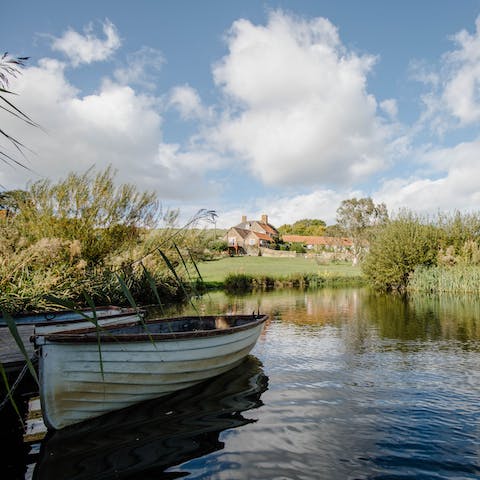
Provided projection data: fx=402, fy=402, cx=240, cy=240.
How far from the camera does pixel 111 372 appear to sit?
599 cm

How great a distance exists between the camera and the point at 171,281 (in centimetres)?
2231

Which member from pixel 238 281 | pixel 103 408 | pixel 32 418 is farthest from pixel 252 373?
pixel 238 281

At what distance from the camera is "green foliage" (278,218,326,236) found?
11094 cm

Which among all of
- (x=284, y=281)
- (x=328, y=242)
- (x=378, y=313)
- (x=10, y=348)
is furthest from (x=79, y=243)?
(x=328, y=242)

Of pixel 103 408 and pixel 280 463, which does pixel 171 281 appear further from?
pixel 280 463

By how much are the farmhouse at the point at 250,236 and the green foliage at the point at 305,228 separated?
544 inches

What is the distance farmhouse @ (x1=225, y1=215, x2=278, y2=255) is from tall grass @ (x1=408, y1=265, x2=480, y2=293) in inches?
1610

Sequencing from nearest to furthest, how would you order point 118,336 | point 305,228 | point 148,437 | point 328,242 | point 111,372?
1. point 148,437
2. point 118,336
3. point 111,372
4. point 328,242
5. point 305,228

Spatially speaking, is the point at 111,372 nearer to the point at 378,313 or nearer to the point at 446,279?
the point at 378,313

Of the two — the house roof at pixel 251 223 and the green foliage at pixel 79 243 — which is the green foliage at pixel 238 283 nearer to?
the green foliage at pixel 79 243

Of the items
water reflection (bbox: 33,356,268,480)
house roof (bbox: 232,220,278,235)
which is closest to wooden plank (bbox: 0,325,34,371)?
water reflection (bbox: 33,356,268,480)

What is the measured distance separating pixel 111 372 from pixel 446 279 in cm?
2610

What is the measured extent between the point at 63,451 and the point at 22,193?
14.9 meters

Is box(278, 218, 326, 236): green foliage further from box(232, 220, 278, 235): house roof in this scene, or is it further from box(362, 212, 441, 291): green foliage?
box(362, 212, 441, 291): green foliage
